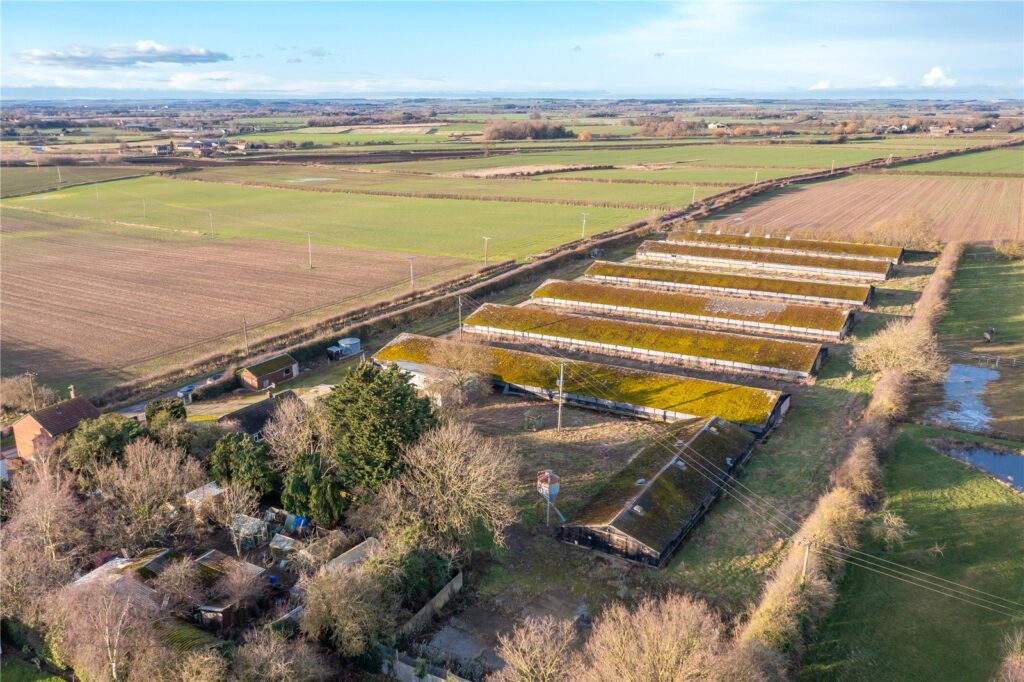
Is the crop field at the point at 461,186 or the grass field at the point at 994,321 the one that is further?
the crop field at the point at 461,186

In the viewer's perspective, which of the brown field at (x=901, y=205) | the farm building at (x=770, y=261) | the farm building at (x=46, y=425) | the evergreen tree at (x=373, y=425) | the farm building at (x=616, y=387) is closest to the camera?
the evergreen tree at (x=373, y=425)

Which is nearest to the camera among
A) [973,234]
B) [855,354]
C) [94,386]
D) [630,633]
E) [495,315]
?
[630,633]

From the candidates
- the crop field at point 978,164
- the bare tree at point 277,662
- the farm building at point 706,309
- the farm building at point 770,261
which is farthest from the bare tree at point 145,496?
the crop field at point 978,164

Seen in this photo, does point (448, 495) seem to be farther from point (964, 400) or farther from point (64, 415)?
point (964, 400)

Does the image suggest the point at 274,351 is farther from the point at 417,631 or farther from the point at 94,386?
the point at 417,631

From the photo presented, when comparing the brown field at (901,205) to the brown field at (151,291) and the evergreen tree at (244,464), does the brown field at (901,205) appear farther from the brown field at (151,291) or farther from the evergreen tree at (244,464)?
the evergreen tree at (244,464)

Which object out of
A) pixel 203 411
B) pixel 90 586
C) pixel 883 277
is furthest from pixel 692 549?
pixel 883 277

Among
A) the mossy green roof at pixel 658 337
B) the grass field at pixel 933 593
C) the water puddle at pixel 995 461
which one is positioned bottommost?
the grass field at pixel 933 593
